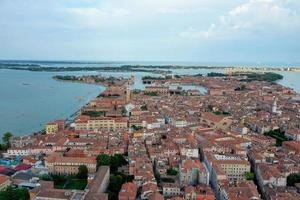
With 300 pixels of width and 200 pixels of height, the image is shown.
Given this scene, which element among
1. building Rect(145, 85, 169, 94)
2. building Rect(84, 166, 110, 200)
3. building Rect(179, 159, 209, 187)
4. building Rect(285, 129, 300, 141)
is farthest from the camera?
building Rect(145, 85, 169, 94)

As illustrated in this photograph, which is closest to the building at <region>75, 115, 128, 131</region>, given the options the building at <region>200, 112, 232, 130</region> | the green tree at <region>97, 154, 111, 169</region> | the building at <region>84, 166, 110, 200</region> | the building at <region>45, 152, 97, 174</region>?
the building at <region>200, 112, 232, 130</region>

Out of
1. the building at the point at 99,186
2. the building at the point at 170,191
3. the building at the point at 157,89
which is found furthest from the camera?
the building at the point at 157,89

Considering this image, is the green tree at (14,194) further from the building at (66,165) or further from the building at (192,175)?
the building at (192,175)

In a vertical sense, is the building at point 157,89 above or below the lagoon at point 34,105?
above

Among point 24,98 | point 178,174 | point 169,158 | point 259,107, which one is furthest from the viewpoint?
point 24,98

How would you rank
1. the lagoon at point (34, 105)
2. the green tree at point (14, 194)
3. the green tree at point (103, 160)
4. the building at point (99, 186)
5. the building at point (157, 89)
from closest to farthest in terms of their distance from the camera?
the building at point (99, 186) → the green tree at point (14, 194) → the green tree at point (103, 160) → the lagoon at point (34, 105) → the building at point (157, 89)

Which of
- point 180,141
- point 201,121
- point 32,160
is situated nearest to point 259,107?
point 201,121

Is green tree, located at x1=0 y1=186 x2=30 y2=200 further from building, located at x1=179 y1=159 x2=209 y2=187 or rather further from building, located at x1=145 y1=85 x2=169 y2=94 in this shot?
building, located at x1=145 y1=85 x2=169 y2=94

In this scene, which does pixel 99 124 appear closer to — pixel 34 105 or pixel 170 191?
pixel 170 191

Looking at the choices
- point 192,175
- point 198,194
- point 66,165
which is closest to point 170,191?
point 198,194

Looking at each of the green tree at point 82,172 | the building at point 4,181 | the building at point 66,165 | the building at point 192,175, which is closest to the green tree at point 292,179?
the building at point 192,175

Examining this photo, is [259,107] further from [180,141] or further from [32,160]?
[32,160]
